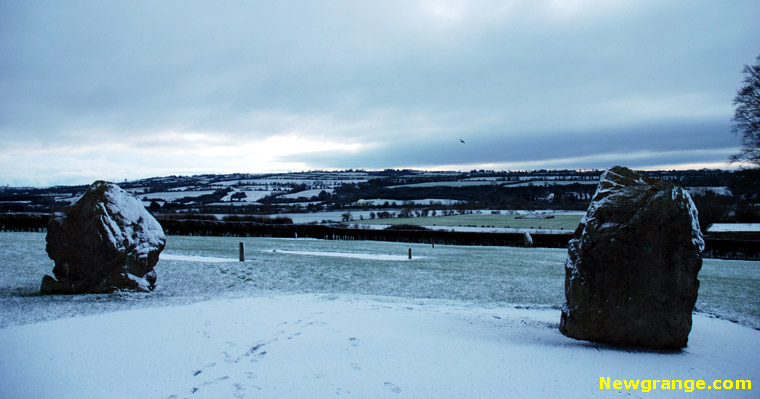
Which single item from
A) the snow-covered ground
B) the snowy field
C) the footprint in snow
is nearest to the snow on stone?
the snowy field


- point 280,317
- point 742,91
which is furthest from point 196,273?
point 742,91

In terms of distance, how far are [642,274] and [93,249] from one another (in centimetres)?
1301

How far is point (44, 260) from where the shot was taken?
56.2 ft

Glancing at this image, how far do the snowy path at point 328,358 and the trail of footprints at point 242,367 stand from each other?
0.02 meters

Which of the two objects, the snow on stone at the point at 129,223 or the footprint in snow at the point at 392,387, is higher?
the snow on stone at the point at 129,223

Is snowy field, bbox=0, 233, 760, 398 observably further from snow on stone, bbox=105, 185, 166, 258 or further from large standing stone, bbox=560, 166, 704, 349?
snow on stone, bbox=105, 185, 166, 258

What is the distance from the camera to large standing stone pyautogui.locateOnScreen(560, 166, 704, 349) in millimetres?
7188

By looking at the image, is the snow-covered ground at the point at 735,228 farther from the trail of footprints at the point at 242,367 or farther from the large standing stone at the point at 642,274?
the trail of footprints at the point at 242,367

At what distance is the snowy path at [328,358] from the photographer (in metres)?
5.19

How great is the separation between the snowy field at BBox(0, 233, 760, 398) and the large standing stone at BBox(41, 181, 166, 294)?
589 millimetres

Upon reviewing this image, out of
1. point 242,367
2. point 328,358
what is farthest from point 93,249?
point 328,358

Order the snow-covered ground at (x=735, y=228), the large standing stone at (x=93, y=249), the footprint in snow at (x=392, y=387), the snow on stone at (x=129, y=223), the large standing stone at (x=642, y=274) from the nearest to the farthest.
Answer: the footprint in snow at (x=392, y=387) → the large standing stone at (x=642, y=274) → the large standing stone at (x=93, y=249) → the snow on stone at (x=129, y=223) → the snow-covered ground at (x=735, y=228)

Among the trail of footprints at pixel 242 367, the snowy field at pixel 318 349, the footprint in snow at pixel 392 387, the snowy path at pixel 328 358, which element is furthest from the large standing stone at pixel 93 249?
the footprint in snow at pixel 392 387

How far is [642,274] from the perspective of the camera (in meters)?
7.23
